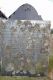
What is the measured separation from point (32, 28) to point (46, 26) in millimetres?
336

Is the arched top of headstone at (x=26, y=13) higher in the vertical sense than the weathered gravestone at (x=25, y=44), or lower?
higher

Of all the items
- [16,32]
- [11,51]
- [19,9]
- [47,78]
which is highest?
[19,9]

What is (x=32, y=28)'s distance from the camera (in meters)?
7.37

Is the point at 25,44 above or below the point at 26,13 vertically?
below

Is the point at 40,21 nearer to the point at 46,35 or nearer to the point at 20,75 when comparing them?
the point at 46,35

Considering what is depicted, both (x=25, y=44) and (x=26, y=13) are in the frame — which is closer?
(x=25, y=44)

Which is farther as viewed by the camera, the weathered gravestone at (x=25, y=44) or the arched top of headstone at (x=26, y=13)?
the arched top of headstone at (x=26, y=13)

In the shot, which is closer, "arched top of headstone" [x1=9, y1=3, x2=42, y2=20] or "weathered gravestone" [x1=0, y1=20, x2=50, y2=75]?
"weathered gravestone" [x1=0, y1=20, x2=50, y2=75]

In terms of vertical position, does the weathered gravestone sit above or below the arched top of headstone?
below

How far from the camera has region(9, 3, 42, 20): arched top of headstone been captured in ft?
26.0

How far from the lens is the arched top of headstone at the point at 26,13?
7.93 m

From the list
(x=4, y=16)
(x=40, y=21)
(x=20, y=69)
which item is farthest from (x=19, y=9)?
(x=20, y=69)

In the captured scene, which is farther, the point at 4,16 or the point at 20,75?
the point at 4,16

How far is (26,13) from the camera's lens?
7965 mm
